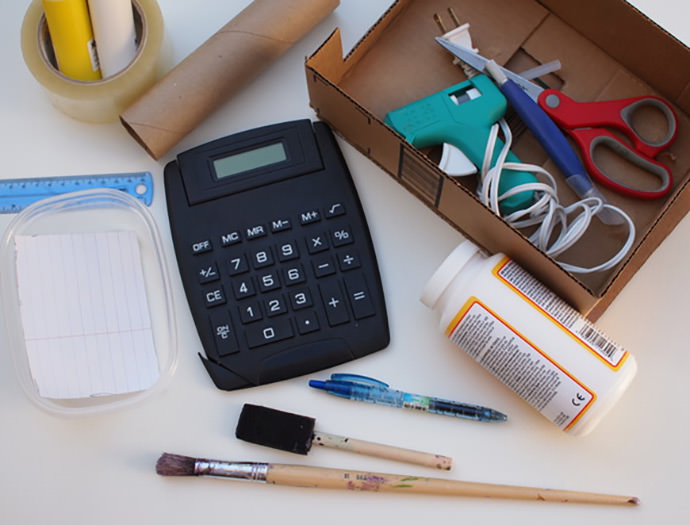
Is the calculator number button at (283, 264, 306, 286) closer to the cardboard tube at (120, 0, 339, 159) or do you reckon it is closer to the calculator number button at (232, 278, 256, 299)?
the calculator number button at (232, 278, 256, 299)

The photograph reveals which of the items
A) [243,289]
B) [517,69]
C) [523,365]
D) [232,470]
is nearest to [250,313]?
[243,289]

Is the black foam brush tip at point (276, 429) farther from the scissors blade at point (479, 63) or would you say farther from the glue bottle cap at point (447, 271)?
the scissors blade at point (479, 63)

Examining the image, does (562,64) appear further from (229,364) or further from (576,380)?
(229,364)

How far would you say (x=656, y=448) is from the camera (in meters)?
0.65

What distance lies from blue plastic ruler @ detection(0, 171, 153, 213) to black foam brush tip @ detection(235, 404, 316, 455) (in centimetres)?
23

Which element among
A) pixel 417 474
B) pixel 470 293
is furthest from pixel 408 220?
pixel 417 474

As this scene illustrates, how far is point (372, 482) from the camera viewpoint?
2.06 feet

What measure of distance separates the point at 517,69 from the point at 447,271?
0.24 meters

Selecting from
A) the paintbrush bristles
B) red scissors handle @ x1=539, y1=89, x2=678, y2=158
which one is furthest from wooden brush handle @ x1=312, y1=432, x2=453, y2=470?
red scissors handle @ x1=539, y1=89, x2=678, y2=158

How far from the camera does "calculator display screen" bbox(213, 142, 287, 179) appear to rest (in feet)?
2.34

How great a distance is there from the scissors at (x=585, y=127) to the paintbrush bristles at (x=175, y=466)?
0.41 meters

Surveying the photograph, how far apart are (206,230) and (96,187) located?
0.12 meters

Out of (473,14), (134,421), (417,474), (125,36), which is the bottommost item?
(134,421)

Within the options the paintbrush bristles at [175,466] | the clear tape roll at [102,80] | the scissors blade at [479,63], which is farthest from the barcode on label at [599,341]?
the clear tape roll at [102,80]
